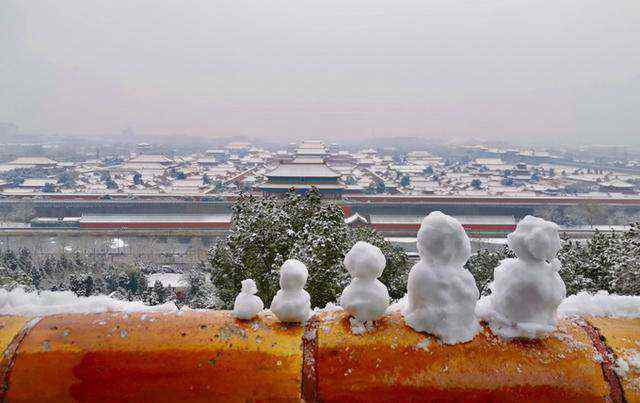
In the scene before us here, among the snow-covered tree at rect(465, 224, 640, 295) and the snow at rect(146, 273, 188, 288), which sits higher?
the snow-covered tree at rect(465, 224, 640, 295)

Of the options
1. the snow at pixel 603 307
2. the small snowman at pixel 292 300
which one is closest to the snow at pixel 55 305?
the small snowman at pixel 292 300

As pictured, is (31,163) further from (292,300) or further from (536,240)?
(536,240)

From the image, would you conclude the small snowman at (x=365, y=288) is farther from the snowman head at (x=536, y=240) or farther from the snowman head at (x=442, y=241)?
the snowman head at (x=536, y=240)

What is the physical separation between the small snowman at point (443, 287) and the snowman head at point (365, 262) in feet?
0.33

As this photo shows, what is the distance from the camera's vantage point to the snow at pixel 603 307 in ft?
3.76

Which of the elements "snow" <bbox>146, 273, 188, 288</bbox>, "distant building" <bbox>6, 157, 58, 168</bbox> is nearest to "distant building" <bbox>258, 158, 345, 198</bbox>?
"snow" <bbox>146, 273, 188, 288</bbox>

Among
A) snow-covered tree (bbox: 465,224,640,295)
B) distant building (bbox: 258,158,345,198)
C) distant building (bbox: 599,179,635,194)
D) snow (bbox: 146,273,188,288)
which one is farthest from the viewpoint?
distant building (bbox: 599,179,635,194)

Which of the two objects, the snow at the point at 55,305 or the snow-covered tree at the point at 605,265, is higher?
the snow at the point at 55,305

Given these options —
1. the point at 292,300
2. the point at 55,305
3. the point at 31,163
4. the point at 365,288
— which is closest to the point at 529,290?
the point at 365,288

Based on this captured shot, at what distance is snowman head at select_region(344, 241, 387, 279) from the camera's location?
1.15m

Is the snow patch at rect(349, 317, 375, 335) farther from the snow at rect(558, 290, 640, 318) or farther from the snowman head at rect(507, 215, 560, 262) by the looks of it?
the snow at rect(558, 290, 640, 318)

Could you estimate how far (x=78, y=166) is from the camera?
39.6 m

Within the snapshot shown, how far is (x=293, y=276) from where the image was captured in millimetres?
1178

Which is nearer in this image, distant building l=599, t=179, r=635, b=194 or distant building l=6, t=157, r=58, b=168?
distant building l=599, t=179, r=635, b=194
